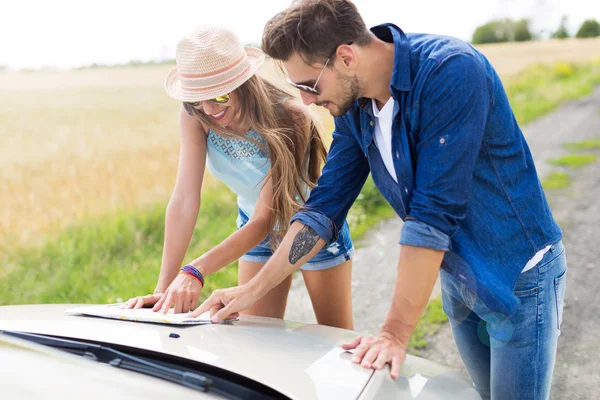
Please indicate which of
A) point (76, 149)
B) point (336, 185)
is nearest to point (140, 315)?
point (336, 185)

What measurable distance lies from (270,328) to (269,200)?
2.14 ft

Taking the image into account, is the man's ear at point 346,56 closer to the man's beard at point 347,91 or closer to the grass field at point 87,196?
the man's beard at point 347,91

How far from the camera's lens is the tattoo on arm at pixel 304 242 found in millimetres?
2043

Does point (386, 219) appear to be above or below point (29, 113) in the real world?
below

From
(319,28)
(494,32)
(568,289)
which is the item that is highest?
(319,28)

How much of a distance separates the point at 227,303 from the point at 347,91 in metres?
0.75

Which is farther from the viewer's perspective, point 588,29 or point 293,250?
point 588,29

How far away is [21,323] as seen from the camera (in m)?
1.74

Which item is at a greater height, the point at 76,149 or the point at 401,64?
the point at 401,64

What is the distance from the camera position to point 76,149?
7.03m

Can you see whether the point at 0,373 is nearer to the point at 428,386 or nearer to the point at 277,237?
the point at 428,386

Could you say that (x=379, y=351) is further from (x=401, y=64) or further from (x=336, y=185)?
(x=401, y=64)

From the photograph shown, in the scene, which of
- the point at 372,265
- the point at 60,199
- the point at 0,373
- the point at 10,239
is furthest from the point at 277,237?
the point at 60,199

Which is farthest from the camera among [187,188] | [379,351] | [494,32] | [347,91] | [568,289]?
[494,32]
